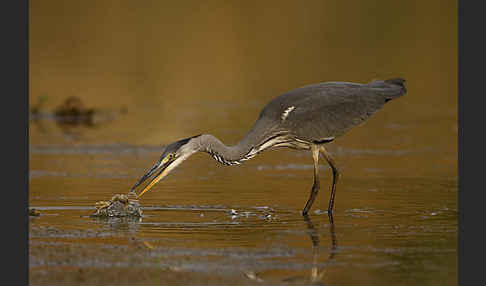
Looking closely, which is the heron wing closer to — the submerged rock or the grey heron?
the grey heron

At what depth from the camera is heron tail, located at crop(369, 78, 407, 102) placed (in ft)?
40.2

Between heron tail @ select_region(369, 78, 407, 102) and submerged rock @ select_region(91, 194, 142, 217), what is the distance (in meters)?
3.31

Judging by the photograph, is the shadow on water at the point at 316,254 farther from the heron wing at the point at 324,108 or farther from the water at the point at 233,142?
the heron wing at the point at 324,108

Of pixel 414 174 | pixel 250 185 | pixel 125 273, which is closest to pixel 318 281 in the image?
pixel 125 273

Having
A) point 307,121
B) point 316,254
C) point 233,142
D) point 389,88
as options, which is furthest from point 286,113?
point 233,142

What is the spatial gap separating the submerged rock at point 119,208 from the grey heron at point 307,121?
72cm

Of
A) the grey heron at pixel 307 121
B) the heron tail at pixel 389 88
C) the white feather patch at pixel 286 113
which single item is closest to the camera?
the grey heron at pixel 307 121

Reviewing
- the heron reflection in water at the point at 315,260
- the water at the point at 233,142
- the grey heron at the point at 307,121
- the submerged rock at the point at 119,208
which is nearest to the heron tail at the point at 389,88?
the grey heron at the point at 307,121

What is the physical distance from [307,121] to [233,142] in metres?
5.27

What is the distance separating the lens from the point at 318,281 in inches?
310

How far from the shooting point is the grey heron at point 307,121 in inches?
445

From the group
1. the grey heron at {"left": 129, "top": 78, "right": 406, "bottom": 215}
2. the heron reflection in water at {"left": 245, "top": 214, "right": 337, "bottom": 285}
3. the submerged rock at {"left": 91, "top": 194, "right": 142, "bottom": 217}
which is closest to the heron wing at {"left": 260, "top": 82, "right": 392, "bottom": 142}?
the grey heron at {"left": 129, "top": 78, "right": 406, "bottom": 215}

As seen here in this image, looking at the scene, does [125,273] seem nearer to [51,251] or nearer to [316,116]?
[51,251]

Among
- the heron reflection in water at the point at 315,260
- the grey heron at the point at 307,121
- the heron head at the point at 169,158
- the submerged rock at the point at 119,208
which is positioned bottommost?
the heron reflection in water at the point at 315,260
